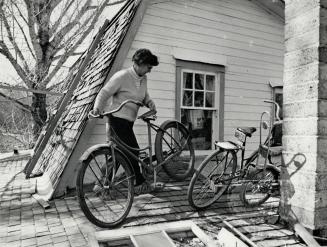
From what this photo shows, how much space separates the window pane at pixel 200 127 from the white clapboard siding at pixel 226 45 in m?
0.42

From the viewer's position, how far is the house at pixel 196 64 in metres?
5.61

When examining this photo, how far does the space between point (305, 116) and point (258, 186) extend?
1.11m

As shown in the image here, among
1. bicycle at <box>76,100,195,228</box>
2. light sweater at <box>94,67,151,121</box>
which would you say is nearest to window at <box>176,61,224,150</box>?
bicycle at <box>76,100,195,228</box>

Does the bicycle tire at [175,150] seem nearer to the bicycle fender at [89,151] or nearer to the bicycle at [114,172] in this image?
the bicycle at [114,172]

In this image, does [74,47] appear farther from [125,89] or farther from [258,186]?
[258,186]

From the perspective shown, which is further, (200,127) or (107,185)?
(200,127)


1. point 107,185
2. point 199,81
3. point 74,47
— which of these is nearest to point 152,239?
point 107,185

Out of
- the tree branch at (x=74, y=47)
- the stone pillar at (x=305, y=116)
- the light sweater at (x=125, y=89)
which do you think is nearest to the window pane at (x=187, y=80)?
the light sweater at (x=125, y=89)

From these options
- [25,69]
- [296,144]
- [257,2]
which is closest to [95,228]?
[296,144]

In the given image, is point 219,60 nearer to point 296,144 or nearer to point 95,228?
point 296,144

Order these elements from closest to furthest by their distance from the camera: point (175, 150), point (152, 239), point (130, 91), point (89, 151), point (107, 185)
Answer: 1. point (152, 239)
2. point (89, 151)
3. point (107, 185)
4. point (130, 91)
5. point (175, 150)

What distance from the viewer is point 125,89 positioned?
396 centimetres

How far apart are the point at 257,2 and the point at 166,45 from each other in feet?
9.75

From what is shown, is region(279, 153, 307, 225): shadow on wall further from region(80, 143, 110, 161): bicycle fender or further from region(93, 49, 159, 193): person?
region(80, 143, 110, 161): bicycle fender
